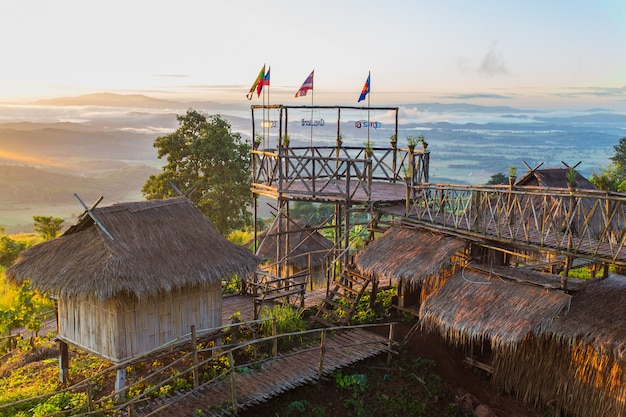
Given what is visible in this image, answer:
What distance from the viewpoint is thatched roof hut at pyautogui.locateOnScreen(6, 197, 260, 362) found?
10.3 metres

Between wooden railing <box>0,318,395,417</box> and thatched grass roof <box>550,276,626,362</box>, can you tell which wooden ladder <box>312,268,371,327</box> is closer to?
wooden railing <box>0,318,395,417</box>

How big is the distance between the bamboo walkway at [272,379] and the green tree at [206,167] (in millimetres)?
11017

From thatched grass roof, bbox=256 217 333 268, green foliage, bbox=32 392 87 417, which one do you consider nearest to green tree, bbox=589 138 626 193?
thatched grass roof, bbox=256 217 333 268

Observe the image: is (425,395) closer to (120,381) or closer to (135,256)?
(120,381)

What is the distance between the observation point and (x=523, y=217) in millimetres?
11516

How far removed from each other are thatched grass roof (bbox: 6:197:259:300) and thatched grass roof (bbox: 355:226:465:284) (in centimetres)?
303

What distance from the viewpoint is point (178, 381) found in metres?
10.9

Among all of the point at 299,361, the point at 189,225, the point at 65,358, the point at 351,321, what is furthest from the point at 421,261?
the point at 65,358

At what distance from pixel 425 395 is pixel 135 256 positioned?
22.9 feet

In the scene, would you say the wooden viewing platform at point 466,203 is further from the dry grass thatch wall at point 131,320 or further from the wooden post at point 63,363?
the wooden post at point 63,363

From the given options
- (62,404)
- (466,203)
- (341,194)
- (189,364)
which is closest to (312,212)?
(341,194)

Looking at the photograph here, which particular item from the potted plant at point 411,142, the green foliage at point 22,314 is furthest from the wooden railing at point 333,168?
the green foliage at point 22,314

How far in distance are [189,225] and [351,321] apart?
4.99 m

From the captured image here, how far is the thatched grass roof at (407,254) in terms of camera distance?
39.7 feet
